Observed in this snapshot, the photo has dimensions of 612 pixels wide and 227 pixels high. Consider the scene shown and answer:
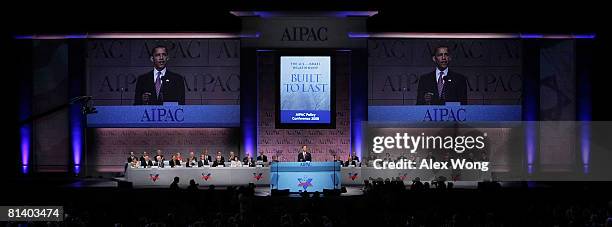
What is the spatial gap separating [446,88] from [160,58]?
33.5 ft

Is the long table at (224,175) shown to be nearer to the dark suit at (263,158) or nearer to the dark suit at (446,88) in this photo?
the dark suit at (263,158)

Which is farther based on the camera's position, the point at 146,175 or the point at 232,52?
the point at 232,52

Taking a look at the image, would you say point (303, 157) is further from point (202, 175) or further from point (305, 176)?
point (305, 176)

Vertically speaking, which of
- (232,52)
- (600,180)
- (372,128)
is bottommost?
(600,180)

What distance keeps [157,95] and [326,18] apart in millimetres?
6545

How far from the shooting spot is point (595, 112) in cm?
2378

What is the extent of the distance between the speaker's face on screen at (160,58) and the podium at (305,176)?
7.81 metres

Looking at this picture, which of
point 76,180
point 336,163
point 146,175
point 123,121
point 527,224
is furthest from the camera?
point 123,121

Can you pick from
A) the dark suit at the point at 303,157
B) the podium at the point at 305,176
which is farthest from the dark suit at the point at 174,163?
the podium at the point at 305,176

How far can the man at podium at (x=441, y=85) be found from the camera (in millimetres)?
24188

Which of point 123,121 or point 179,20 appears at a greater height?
point 179,20

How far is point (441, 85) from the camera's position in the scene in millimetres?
24203

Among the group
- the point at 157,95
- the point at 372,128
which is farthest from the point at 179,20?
the point at 372,128

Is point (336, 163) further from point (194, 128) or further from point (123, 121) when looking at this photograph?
point (123, 121)
